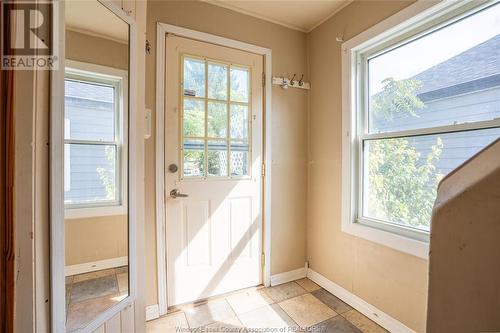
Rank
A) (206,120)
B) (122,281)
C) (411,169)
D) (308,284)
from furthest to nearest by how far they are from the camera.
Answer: (308,284)
(206,120)
(411,169)
(122,281)

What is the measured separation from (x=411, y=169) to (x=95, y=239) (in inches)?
75.7

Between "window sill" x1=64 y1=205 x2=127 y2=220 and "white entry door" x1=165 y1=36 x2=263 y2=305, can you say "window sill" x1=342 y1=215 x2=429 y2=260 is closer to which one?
"white entry door" x1=165 y1=36 x2=263 y2=305

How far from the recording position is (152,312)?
170 cm

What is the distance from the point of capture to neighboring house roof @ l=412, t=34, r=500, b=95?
4.01 feet

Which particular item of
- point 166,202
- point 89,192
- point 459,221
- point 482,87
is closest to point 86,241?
point 89,192

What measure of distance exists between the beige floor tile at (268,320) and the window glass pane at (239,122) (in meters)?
1.42

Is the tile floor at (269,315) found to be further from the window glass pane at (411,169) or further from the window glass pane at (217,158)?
the window glass pane at (217,158)

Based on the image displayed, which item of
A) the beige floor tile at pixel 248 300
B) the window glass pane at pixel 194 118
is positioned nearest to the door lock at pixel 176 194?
the window glass pane at pixel 194 118

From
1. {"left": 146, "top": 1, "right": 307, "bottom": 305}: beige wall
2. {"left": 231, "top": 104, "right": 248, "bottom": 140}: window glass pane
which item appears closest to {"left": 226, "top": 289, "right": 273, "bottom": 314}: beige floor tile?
{"left": 146, "top": 1, "right": 307, "bottom": 305}: beige wall

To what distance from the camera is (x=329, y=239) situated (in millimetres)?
2117

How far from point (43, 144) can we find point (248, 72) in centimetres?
164

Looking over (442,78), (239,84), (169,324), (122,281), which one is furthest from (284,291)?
(442,78)

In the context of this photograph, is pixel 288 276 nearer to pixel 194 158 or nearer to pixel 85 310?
pixel 194 158

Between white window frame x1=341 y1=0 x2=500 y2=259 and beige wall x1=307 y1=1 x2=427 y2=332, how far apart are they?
7cm
